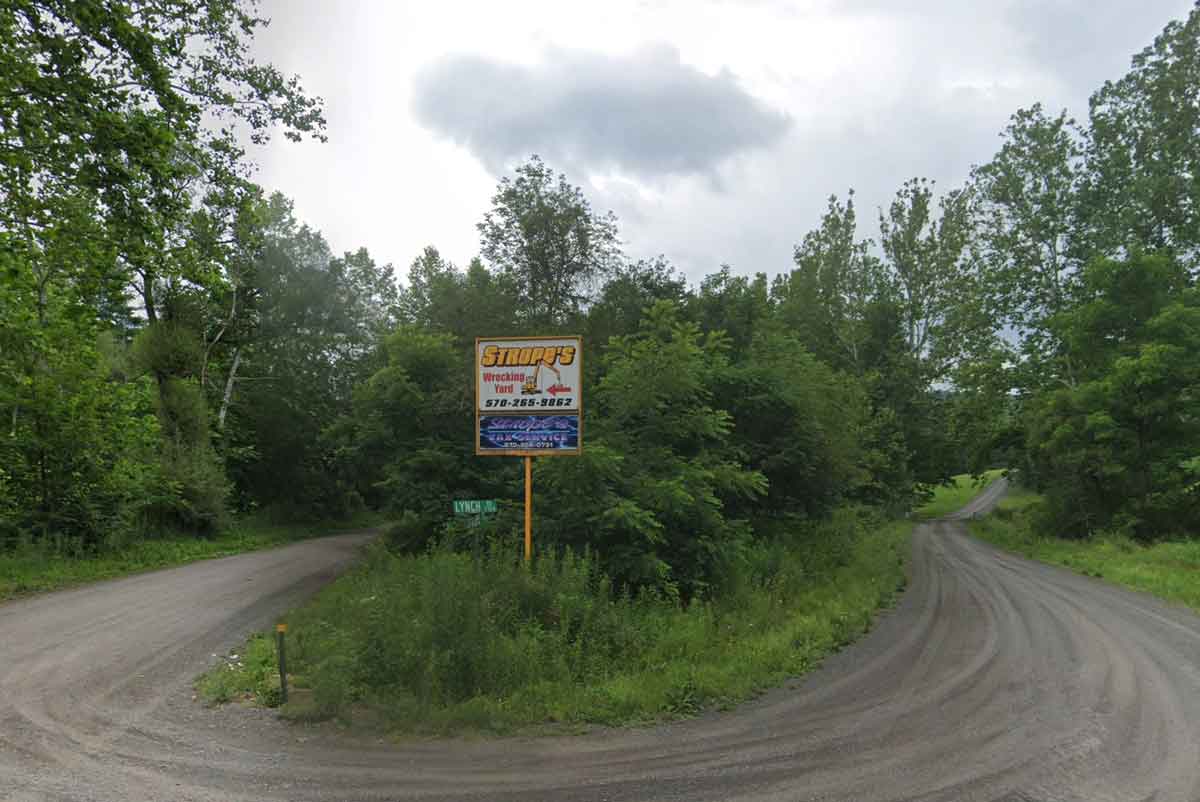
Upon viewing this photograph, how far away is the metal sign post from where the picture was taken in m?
10.2

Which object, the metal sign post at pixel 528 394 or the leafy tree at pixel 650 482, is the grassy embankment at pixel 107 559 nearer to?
the metal sign post at pixel 528 394

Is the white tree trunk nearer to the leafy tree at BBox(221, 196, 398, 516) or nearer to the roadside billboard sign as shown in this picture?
the leafy tree at BBox(221, 196, 398, 516)

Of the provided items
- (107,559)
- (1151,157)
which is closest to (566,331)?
(107,559)

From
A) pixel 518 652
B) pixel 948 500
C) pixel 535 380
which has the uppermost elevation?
pixel 535 380

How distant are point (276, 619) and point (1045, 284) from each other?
37.5 m

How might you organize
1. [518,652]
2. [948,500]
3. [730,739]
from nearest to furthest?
1. [730,739]
2. [518,652]
3. [948,500]

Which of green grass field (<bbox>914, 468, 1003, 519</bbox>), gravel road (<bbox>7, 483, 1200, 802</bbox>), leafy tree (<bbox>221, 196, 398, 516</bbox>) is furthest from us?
green grass field (<bbox>914, 468, 1003, 519</bbox>)

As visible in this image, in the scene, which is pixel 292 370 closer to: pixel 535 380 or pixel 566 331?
pixel 566 331

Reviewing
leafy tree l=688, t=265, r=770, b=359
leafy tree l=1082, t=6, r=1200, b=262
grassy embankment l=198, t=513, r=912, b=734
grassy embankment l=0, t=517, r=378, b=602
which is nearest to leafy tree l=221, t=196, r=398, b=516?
grassy embankment l=0, t=517, r=378, b=602

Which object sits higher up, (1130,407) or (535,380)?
(1130,407)

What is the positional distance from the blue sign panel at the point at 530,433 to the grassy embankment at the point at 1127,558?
12.4m

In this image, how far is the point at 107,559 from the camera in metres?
16.2

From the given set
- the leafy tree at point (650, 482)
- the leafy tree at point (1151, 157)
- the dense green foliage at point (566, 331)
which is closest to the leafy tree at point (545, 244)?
the dense green foliage at point (566, 331)

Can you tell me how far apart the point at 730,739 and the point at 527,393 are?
20.0 feet
